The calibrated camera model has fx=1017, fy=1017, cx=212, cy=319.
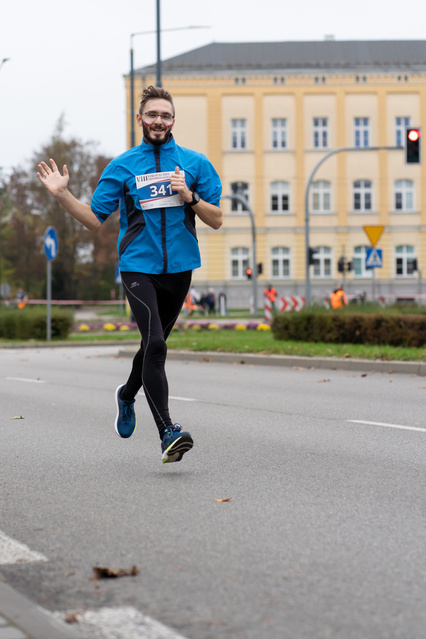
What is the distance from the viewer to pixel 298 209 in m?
61.6

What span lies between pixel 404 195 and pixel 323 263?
6539mm

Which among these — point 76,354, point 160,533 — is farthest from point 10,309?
point 160,533

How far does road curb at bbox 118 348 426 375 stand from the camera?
1495 centimetres

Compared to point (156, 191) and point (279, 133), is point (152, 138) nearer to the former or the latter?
point (156, 191)

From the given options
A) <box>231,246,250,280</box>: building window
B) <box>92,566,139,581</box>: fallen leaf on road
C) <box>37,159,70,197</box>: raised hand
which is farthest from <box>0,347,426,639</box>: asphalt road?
<box>231,246,250,280</box>: building window

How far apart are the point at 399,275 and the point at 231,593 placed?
5896 cm

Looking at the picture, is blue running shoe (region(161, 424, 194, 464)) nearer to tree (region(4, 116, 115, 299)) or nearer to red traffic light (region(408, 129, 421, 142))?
red traffic light (region(408, 129, 421, 142))

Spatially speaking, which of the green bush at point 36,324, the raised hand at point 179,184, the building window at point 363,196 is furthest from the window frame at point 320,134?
the raised hand at point 179,184

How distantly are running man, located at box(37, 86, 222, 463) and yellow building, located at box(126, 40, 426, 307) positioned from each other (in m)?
54.5

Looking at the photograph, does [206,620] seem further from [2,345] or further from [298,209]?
[298,209]

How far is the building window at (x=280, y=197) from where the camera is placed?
61.6 metres

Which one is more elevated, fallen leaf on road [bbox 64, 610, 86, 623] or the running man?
the running man

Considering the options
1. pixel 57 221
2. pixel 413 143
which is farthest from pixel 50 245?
pixel 57 221

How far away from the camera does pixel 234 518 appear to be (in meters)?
4.86
